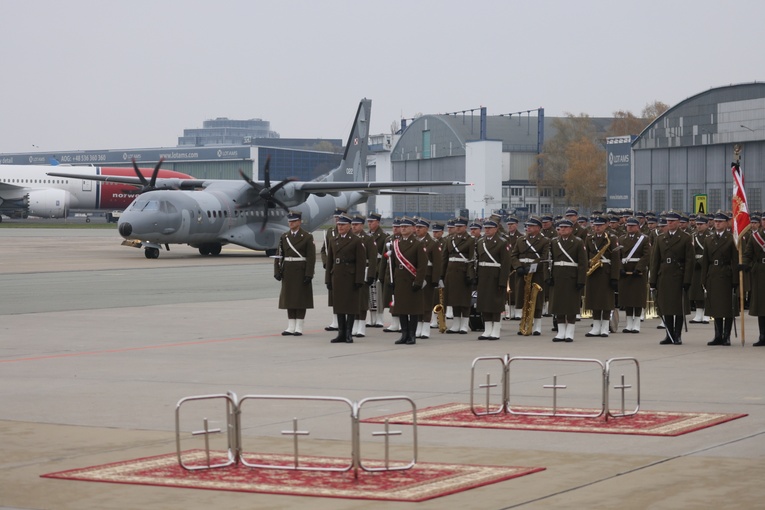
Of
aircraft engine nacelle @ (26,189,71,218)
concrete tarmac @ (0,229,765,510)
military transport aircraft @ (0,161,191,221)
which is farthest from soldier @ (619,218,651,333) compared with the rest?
aircraft engine nacelle @ (26,189,71,218)

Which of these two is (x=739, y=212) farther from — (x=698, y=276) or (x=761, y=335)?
(x=698, y=276)

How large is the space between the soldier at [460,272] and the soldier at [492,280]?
0.43 meters

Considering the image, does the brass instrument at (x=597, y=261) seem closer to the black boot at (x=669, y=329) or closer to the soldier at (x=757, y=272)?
the black boot at (x=669, y=329)

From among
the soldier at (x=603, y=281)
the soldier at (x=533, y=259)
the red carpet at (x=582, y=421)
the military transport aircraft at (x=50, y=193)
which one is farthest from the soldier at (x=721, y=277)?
the military transport aircraft at (x=50, y=193)

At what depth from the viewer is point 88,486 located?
24.2 ft

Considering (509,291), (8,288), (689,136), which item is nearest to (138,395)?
(509,291)

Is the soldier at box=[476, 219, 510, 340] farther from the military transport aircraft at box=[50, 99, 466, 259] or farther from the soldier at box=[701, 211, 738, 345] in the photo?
the military transport aircraft at box=[50, 99, 466, 259]

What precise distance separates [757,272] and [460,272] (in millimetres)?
4152

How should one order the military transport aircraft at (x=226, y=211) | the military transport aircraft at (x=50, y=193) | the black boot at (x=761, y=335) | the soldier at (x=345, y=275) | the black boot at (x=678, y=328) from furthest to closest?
the military transport aircraft at (x=50, y=193)
the military transport aircraft at (x=226, y=211)
the soldier at (x=345, y=275)
the black boot at (x=678, y=328)
the black boot at (x=761, y=335)

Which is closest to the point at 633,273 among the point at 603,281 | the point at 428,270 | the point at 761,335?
the point at 603,281

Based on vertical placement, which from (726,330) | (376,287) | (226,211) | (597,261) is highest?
(226,211)

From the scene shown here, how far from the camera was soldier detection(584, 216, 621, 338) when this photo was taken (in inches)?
679

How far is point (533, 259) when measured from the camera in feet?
56.9

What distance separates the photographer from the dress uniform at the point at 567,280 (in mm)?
16516
